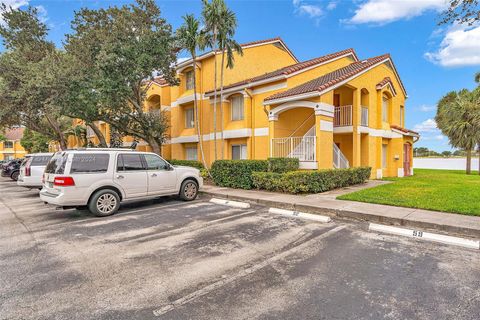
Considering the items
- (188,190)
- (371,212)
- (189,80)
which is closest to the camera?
(371,212)

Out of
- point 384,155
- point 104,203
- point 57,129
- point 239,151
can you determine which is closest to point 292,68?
point 239,151

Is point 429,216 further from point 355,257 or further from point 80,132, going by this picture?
point 80,132

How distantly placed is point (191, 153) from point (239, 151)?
5.40 m

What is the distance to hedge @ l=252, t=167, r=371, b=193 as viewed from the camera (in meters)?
10.6

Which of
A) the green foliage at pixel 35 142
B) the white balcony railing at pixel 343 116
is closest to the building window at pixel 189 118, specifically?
the white balcony railing at pixel 343 116

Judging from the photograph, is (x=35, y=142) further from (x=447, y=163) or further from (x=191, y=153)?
(x=447, y=163)

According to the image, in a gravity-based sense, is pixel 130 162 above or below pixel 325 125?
below

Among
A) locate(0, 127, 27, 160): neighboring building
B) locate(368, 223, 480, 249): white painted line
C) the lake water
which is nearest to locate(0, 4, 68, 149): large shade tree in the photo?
locate(368, 223, 480, 249): white painted line

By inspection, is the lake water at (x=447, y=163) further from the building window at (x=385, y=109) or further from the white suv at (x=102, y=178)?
the white suv at (x=102, y=178)

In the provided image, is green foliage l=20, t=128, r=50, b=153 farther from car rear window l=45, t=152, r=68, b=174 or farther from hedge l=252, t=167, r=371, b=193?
hedge l=252, t=167, r=371, b=193

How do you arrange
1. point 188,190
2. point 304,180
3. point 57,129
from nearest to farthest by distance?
1. point 188,190
2. point 304,180
3. point 57,129

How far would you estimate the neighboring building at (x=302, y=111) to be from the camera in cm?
1348

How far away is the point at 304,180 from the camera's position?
10594 mm

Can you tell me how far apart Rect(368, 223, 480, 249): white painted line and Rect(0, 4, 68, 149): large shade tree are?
18333 millimetres
